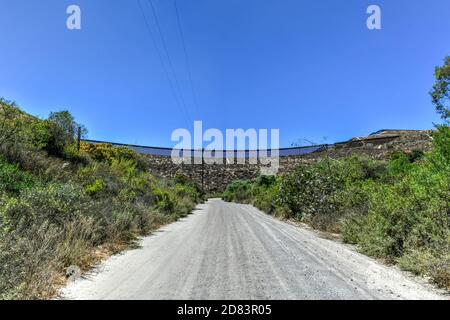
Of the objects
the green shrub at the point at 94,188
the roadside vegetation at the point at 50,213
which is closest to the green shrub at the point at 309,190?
the roadside vegetation at the point at 50,213

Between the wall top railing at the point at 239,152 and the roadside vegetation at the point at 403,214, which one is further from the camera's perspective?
the wall top railing at the point at 239,152

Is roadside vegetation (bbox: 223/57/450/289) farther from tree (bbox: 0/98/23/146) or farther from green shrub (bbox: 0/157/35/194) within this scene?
tree (bbox: 0/98/23/146)

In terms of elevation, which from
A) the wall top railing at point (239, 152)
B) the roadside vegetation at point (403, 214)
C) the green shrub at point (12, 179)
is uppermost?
the wall top railing at point (239, 152)

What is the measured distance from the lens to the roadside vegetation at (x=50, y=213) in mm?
5840

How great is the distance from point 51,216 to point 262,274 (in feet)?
17.8

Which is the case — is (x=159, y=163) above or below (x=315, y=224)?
above

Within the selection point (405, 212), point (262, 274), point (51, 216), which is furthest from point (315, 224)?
point (51, 216)

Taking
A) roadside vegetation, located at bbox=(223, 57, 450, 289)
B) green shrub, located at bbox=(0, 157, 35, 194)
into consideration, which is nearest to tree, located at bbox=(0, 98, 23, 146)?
green shrub, located at bbox=(0, 157, 35, 194)

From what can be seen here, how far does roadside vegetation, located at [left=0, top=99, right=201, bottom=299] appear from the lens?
584 cm

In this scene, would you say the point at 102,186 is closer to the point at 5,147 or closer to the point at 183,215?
the point at 5,147

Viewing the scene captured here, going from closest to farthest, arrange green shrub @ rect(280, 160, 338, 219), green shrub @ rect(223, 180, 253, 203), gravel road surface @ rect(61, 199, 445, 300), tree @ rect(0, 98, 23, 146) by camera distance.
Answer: gravel road surface @ rect(61, 199, 445, 300) → tree @ rect(0, 98, 23, 146) → green shrub @ rect(280, 160, 338, 219) → green shrub @ rect(223, 180, 253, 203)

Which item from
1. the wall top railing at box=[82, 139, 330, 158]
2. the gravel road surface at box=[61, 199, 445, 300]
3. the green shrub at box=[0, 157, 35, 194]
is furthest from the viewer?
the wall top railing at box=[82, 139, 330, 158]

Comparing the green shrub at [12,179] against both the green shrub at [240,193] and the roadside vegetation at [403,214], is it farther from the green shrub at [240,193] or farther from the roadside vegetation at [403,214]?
the green shrub at [240,193]

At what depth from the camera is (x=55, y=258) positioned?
22.2ft
